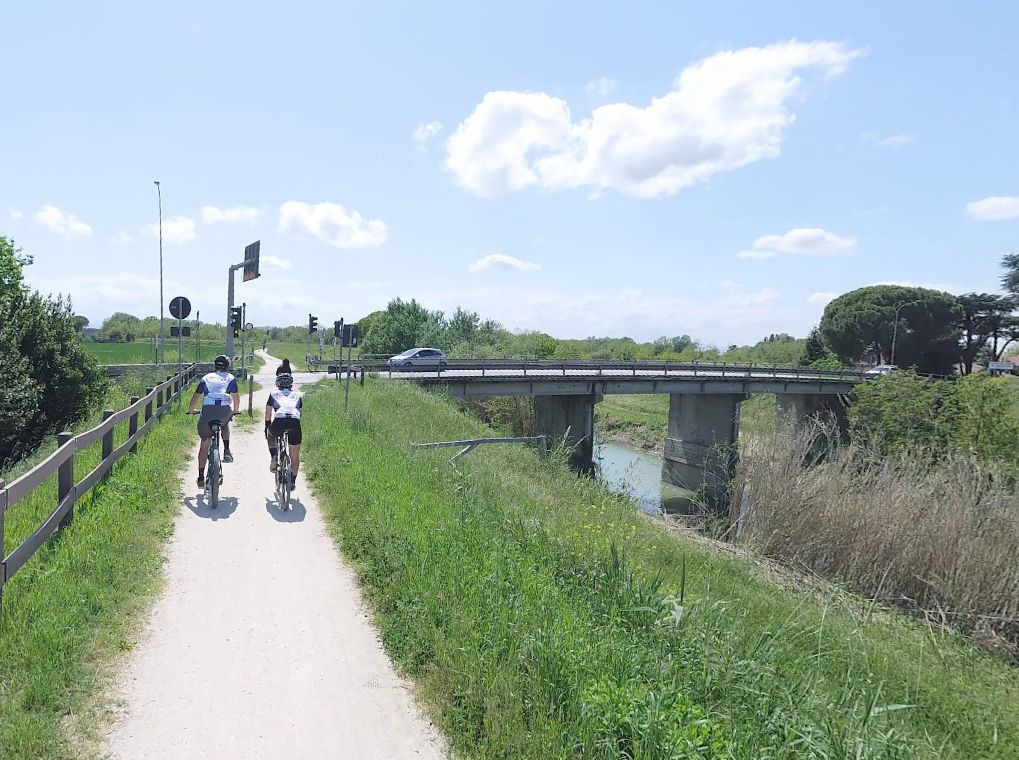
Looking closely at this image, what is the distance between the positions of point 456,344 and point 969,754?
2096 inches

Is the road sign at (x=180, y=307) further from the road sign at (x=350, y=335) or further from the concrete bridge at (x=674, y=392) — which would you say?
the concrete bridge at (x=674, y=392)

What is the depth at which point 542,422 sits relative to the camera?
32.5 metres

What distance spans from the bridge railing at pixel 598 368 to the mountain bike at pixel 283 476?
737 inches

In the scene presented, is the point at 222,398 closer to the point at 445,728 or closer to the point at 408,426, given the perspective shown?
the point at 445,728

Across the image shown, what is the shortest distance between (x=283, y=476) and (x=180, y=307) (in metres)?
11.7

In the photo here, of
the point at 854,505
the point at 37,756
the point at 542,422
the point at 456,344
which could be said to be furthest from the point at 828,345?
the point at 37,756

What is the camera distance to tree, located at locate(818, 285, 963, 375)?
196 ft

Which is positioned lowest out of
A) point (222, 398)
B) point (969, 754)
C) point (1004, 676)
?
point (1004, 676)

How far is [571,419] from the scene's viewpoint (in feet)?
102

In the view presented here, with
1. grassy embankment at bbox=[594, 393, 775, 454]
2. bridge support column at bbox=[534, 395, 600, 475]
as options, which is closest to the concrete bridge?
bridge support column at bbox=[534, 395, 600, 475]

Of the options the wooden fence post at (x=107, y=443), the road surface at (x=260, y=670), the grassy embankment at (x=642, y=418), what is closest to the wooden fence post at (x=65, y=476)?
the road surface at (x=260, y=670)

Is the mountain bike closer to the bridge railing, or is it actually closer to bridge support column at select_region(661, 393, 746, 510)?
the bridge railing

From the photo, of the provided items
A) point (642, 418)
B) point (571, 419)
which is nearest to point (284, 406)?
point (571, 419)

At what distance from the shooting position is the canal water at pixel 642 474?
28.2 m
